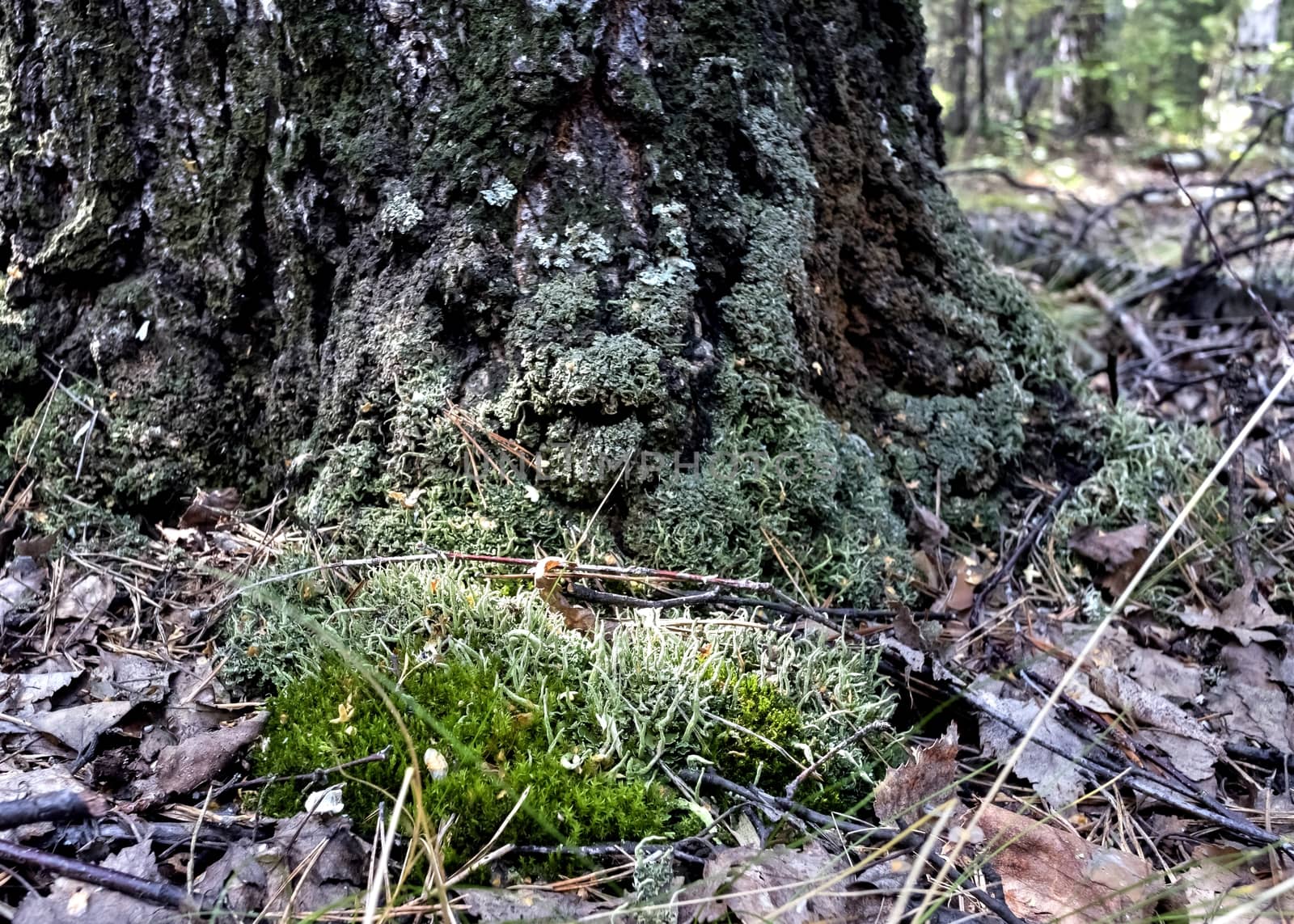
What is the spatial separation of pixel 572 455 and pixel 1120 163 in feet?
43.4

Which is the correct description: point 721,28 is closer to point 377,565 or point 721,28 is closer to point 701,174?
point 701,174

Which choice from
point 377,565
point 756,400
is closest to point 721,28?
point 756,400

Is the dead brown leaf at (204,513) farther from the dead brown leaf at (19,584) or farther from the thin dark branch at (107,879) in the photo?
the thin dark branch at (107,879)

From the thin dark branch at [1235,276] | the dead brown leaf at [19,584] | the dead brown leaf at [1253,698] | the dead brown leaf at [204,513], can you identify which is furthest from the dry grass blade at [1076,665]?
the dead brown leaf at [19,584]

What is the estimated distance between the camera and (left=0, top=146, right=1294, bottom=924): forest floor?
139 centimetres

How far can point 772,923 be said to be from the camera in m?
1.33

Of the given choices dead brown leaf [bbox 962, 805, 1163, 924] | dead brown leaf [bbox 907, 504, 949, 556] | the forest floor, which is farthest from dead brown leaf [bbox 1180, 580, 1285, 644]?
dead brown leaf [bbox 962, 805, 1163, 924]

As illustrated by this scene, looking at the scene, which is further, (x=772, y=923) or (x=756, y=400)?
(x=756, y=400)

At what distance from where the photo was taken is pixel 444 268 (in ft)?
7.06

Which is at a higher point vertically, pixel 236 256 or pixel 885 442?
pixel 236 256

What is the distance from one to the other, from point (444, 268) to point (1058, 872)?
189 cm

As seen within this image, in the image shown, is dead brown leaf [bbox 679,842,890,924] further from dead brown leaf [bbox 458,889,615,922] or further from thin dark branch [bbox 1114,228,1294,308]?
thin dark branch [bbox 1114,228,1294,308]

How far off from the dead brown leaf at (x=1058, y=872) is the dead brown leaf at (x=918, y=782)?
0.28ft

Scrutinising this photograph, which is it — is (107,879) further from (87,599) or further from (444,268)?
(444,268)
